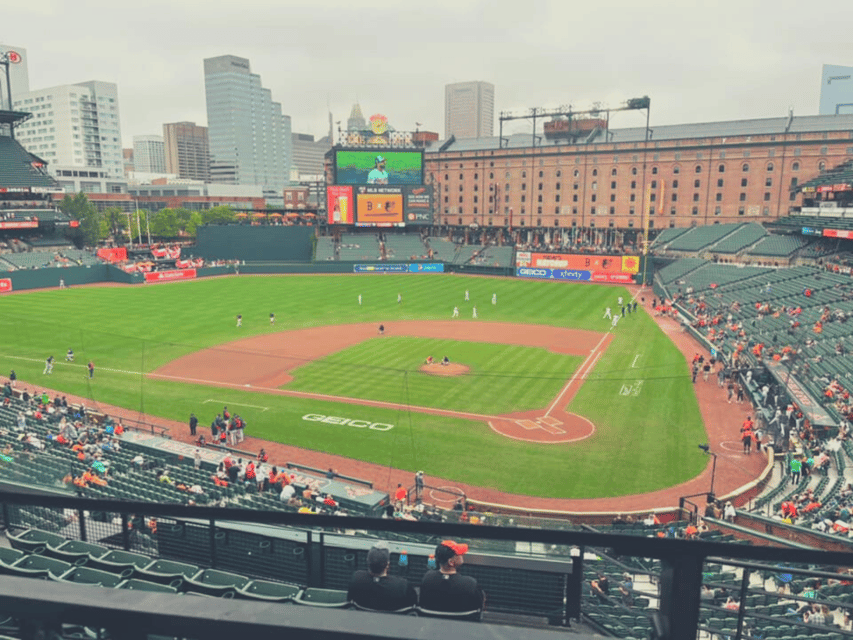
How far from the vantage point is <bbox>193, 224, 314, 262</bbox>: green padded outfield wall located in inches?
3509

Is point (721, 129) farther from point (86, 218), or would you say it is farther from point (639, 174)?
point (86, 218)

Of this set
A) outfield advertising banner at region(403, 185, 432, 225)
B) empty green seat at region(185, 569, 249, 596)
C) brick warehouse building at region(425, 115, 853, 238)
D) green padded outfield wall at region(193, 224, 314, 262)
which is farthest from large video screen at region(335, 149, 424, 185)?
empty green seat at region(185, 569, 249, 596)

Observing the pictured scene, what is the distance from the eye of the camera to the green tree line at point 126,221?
346 ft

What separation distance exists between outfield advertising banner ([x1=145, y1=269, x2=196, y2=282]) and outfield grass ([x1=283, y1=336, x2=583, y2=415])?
139 ft

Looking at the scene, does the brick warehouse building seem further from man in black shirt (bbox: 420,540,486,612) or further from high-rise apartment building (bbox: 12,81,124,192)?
high-rise apartment building (bbox: 12,81,124,192)

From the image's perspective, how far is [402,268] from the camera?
89625mm

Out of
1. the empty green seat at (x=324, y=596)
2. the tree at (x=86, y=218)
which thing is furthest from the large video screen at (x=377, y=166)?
the empty green seat at (x=324, y=596)

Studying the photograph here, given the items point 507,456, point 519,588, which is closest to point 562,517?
point 507,456

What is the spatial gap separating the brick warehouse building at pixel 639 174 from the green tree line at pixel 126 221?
45844 mm

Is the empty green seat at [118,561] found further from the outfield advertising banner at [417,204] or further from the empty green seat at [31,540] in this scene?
the outfield advertising banner at [417,204]

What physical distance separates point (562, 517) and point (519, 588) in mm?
15472

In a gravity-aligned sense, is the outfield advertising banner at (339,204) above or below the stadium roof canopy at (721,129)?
below

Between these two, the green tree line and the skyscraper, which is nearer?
the green tree line

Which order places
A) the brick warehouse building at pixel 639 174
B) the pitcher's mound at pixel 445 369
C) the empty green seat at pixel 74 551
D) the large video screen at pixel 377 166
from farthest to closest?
the large video screen at pixel 377 166, the brick warehouse building at pixel 639 174, the pitcher's mound at pixel 445 369, the empty green seat at pixel 74 551
